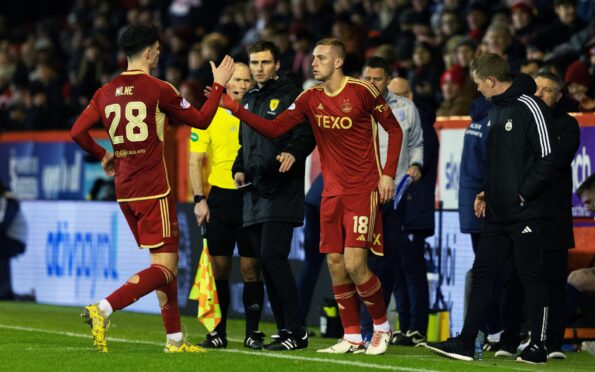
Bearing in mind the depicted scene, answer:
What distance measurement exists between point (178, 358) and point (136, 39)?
2268 mm

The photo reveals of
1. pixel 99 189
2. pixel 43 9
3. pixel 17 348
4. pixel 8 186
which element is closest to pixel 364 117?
pixel 17 348

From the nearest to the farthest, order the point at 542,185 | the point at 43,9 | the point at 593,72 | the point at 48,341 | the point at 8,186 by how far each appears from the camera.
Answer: the point at 542,185, the point at 48,341, the point at 593,72, the point at 8,186, the point at 43,9

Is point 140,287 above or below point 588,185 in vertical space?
below

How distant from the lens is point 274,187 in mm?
10344

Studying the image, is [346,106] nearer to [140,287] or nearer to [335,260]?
[335,260]

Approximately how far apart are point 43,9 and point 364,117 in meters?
21.1

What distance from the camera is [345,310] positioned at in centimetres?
997

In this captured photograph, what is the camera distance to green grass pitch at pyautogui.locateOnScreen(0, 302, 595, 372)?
8789 millimetres

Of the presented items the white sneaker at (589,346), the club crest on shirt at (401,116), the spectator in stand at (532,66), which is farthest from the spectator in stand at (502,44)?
the white sneaker at (589,346)

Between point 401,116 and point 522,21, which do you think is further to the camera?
point 522,21

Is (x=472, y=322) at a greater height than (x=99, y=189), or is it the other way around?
(x=99, y=189)

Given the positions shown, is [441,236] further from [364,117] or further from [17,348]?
[17,348]

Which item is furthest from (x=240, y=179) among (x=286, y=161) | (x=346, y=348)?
(x=346, y=348)

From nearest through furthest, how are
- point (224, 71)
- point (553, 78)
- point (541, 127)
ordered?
1. point (224, 71)
2. point (541, 127)
3. point (553, 78)
